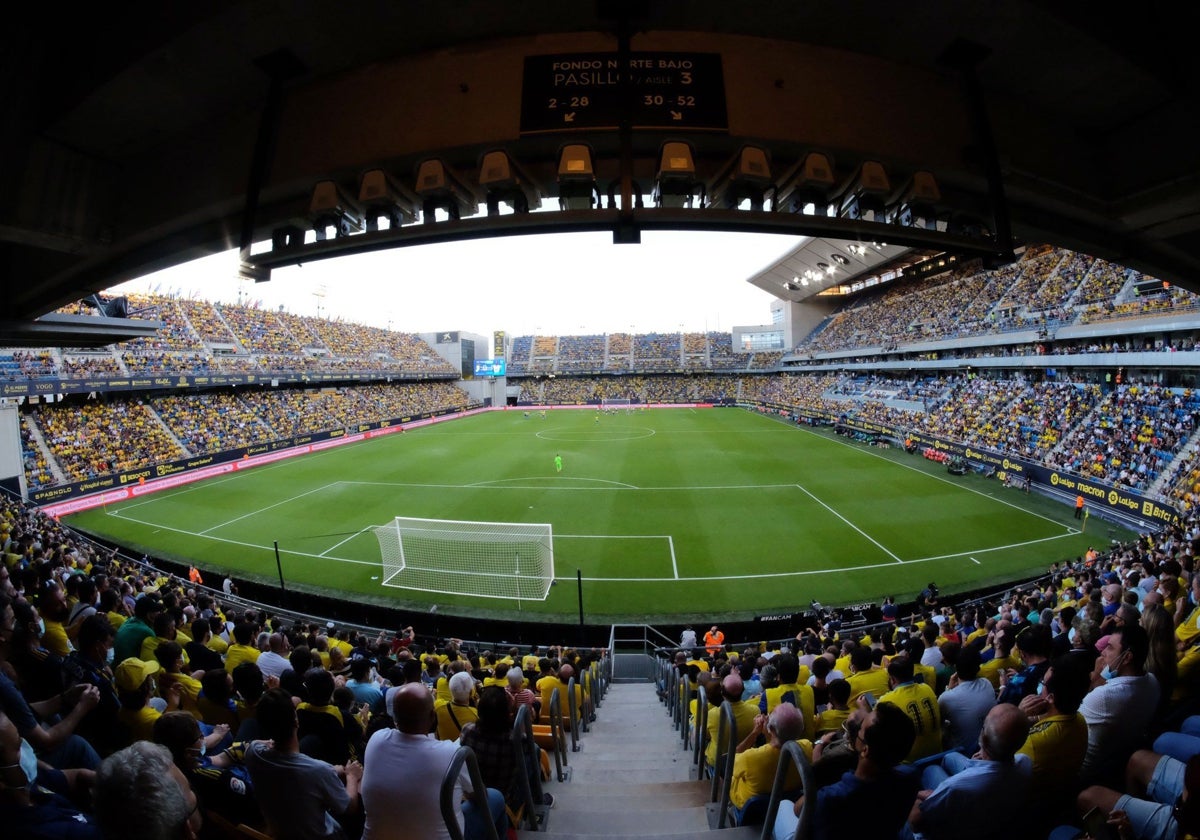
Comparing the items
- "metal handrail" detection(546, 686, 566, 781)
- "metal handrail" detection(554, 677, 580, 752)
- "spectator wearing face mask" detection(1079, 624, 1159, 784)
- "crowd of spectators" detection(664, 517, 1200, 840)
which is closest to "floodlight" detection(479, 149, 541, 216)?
"crowd of spectators" detection(664, 517, 1200, 840)

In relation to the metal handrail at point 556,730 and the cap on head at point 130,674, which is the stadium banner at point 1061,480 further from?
the cap on head at point 130,674

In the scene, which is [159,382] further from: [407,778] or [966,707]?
[966,707]

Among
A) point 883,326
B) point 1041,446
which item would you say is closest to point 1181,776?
point 1041,446

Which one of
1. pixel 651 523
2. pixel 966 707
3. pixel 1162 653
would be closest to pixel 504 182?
pixel 966 707

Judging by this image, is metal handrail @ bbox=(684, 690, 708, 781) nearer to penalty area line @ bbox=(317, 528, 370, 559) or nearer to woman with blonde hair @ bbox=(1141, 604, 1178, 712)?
woman with blonde hair @ bbox=(1141, 604, 1178, 712)

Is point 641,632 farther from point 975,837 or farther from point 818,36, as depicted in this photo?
point 818,36

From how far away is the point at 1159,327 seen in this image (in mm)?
20516

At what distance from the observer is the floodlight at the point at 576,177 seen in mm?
3068

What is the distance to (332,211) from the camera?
11.0ft

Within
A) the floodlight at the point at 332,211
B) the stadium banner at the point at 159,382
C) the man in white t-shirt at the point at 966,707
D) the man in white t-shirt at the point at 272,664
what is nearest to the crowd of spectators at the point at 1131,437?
the man in white t-shirt at the point at 966,707

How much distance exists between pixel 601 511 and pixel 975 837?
20100 mm

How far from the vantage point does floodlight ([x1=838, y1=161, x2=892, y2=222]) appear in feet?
10.5

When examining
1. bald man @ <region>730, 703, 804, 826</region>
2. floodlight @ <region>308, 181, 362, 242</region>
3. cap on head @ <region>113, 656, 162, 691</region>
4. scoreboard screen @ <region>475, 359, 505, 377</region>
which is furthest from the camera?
scoreboard screen @ <region>475, 359, 505, 377</region>

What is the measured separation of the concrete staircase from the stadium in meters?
0.14
